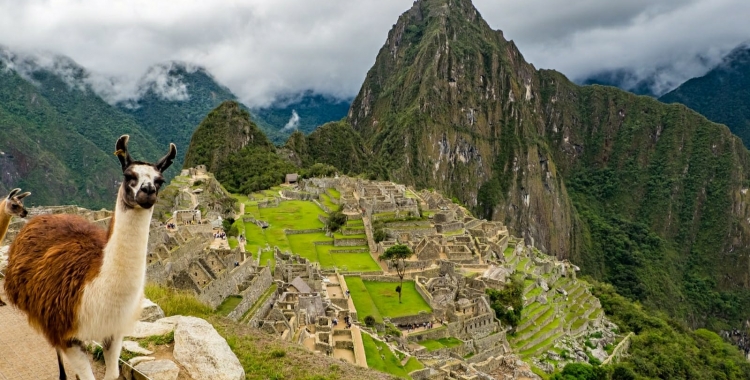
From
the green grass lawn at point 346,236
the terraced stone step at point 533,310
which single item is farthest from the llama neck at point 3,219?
the green grass lawn at point 346,236

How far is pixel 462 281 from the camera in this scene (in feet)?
95.5

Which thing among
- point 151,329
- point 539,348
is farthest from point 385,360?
point 539,348

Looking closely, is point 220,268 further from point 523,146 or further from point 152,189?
point 523,146

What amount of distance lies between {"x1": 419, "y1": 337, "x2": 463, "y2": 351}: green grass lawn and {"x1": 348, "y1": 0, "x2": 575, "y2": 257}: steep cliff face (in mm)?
84966

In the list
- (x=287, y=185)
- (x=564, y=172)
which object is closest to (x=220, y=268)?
(x=287, y=185)

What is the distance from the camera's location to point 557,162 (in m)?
174

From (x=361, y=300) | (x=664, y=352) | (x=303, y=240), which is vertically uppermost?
(x=303, y=240)

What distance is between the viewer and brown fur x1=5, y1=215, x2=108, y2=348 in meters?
3.92

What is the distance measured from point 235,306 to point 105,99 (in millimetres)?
59948

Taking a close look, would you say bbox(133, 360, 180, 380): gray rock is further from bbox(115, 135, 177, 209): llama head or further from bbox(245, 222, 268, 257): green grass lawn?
bbox(245, 222, 268, 257): green grass lawn

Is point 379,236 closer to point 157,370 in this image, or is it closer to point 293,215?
point 293,215

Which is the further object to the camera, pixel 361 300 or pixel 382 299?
pixel 382 299

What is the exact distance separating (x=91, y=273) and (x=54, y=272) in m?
0.41

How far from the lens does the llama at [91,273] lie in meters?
3.58
